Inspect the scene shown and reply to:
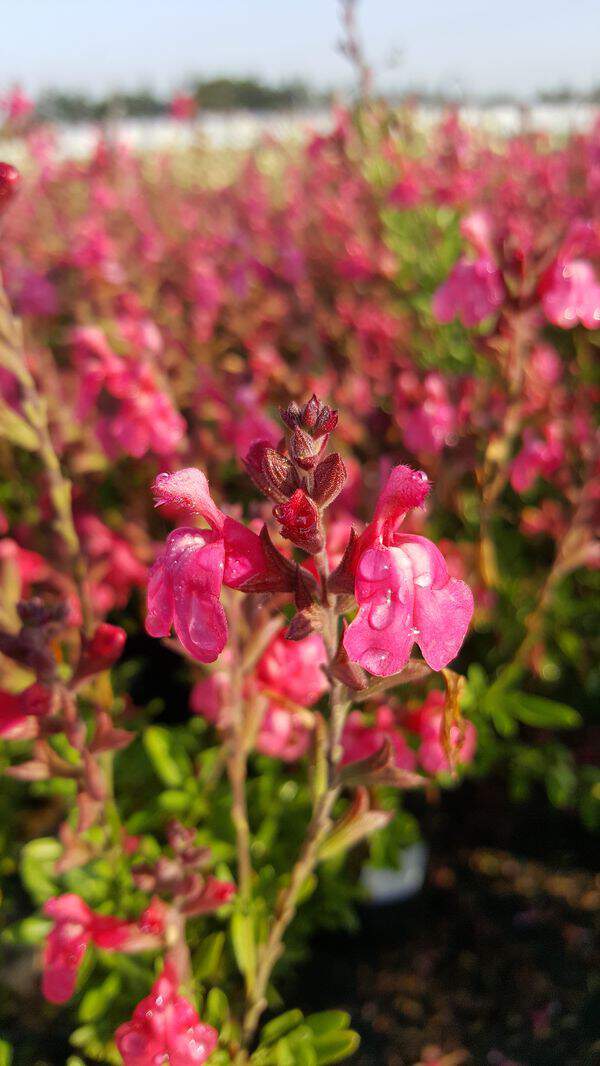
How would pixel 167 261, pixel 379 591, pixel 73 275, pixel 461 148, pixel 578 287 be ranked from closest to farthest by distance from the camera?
pixel 379 591 → pixel 578 287 → pixel 73 275 → pixel 461 148 → pixel 167 261

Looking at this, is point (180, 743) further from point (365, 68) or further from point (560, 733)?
point (365, 68)

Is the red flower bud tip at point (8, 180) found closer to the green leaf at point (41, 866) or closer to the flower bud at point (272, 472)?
the flower bud at point (272, 472)


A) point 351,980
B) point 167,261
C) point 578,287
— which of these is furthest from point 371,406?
point 167,261

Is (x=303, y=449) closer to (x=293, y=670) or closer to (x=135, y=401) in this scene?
(x=293, y=670)

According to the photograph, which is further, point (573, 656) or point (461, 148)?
point (461, 148)

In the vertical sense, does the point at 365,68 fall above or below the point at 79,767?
above

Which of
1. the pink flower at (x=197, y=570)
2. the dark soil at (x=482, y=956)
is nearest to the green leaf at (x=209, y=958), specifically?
the dark soil at (x=482, y=956)
